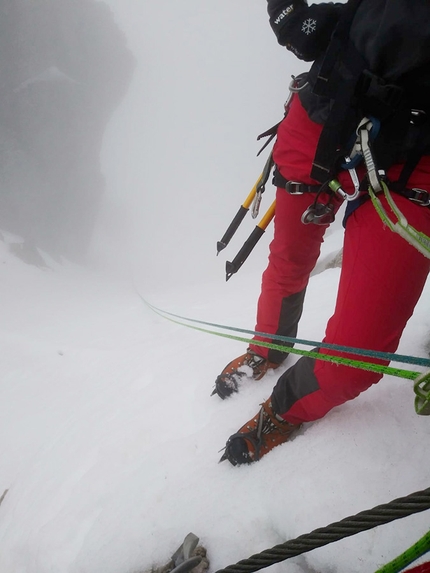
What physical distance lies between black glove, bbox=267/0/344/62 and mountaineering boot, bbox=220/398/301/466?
151cm

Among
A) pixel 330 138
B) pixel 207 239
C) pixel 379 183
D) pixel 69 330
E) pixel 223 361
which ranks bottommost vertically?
pixel 207 239

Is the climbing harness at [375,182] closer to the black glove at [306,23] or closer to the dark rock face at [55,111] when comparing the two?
the black glove at [306,23]

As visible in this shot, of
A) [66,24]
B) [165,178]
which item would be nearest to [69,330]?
[66,24]

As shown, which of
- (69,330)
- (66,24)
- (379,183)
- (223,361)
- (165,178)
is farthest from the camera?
(165,178)

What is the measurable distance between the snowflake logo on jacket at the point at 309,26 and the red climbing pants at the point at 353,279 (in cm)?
28

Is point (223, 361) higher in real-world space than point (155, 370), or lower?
higher

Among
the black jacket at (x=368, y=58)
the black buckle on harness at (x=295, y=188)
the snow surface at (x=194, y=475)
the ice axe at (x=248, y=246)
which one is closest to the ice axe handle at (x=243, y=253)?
the ice axe at (x=248, y=246)

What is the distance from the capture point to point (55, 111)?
76.6ft

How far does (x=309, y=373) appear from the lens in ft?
4.28

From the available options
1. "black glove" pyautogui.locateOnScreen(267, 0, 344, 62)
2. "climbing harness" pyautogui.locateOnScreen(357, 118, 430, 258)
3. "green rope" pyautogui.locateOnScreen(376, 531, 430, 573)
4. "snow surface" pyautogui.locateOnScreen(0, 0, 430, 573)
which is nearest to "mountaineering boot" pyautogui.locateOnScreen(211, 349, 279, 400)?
"snow surface" pyautogui.locateOnScreen(0, 0, 430, 573)

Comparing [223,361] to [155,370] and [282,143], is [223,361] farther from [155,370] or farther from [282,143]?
[282,143]

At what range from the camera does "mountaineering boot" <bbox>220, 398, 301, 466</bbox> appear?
147 cm

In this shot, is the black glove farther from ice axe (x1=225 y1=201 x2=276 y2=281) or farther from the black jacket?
ice axe (x1=225 y1=201 x2=276 y2=281)

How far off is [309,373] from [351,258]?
480 mm
